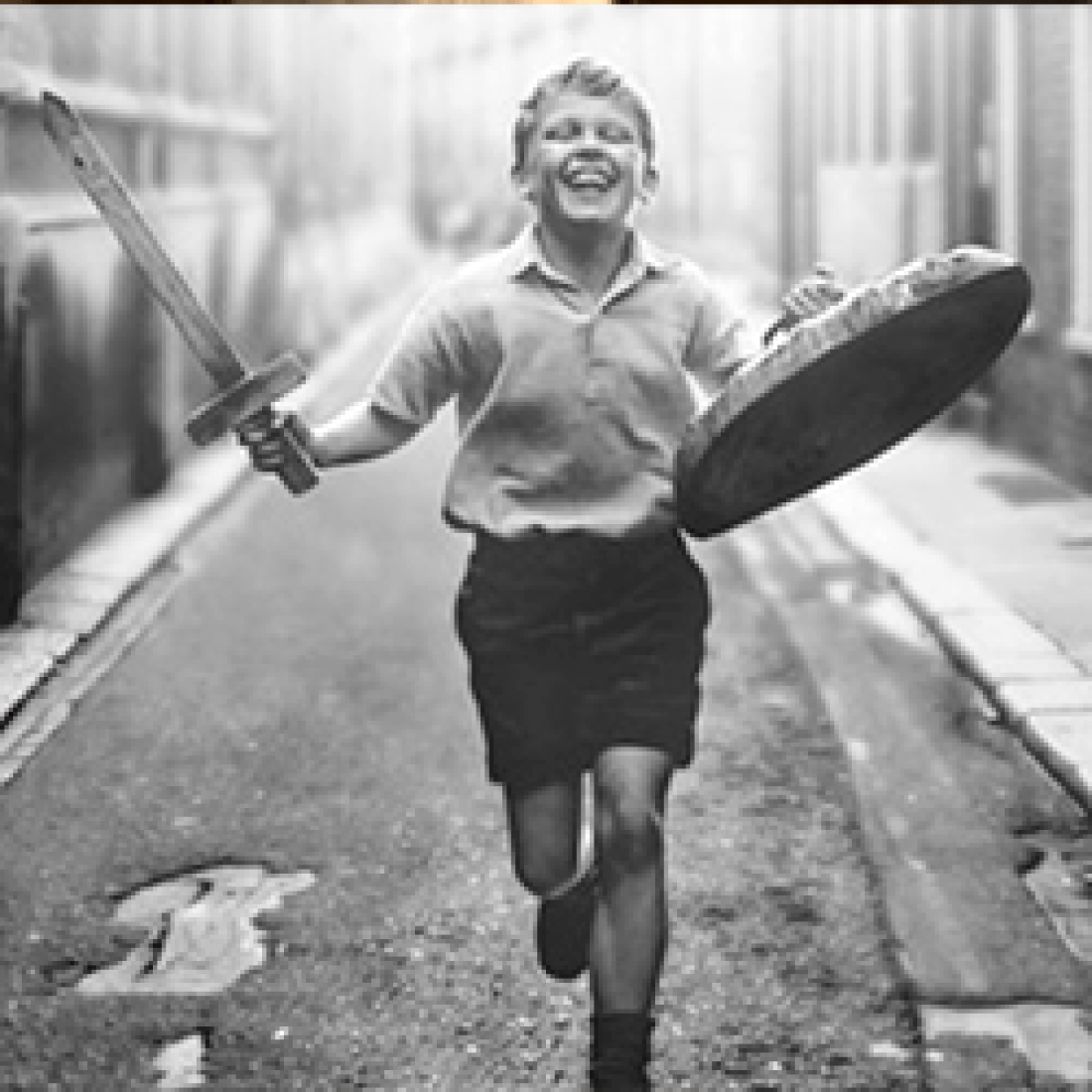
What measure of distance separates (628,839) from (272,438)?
0.90 metres

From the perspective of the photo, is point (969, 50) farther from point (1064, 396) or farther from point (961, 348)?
point (961, 348)

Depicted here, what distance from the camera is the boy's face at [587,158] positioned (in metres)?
3.93

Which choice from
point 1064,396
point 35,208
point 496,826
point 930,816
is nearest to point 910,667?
point 930,816

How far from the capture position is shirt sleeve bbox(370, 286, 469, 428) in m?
4.07

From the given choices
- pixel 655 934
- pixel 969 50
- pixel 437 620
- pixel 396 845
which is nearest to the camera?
pixel 655 934

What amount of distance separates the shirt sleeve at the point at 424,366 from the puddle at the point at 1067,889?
1.85 metres

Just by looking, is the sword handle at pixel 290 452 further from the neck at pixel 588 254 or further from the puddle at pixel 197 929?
the puddle at pixel 197 929

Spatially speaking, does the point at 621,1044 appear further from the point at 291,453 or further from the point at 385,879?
the point at 385,879

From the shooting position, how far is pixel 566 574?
4.05m

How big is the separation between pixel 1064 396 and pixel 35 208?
5679 mm

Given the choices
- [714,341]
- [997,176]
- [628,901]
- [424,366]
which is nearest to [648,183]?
[714,341]

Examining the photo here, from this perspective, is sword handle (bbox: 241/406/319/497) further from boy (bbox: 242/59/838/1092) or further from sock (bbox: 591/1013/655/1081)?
sock (bbox: 591/1013/655/1081)

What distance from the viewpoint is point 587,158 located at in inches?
155

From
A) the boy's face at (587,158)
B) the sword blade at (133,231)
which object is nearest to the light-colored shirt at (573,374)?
the boy's face at (587,158)
